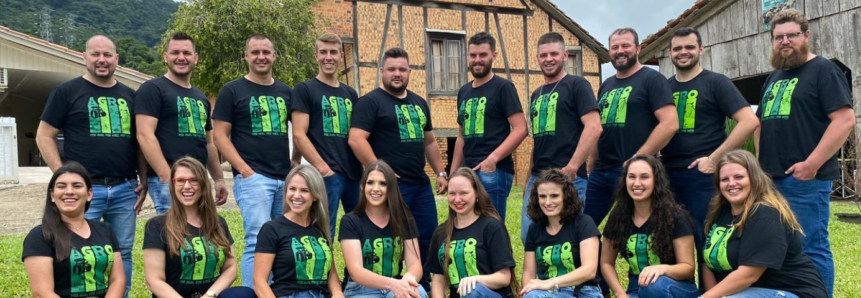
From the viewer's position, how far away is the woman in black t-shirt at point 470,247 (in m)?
4.36

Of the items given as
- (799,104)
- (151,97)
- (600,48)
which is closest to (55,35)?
(600,48)

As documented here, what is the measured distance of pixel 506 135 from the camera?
5273mm

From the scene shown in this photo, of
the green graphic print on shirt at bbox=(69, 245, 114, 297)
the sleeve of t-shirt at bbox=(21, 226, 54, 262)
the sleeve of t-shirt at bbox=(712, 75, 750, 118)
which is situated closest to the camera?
the sleeve of t-shirt at bbox=(21, 226, 54, 262)

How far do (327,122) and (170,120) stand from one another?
1.11 m

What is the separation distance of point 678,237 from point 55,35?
140 feet

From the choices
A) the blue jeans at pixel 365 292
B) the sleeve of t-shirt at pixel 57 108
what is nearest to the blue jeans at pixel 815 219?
the blue jeans at pixel 365 292

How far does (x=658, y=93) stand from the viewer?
15.3ft

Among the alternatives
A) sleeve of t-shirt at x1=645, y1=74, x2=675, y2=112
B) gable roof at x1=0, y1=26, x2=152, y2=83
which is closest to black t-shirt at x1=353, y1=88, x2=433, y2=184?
sleeve of t-shirt at x1=645, y1=74, x2=675, y2=112

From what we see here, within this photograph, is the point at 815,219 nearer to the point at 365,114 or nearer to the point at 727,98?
the point at 727,98

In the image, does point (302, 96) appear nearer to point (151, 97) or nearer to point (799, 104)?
point (151, 97)

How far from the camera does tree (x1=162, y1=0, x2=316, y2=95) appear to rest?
1440cm

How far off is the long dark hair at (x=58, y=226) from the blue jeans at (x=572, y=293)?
268cm

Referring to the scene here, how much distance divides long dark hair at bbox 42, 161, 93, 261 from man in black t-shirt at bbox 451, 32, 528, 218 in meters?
2.70

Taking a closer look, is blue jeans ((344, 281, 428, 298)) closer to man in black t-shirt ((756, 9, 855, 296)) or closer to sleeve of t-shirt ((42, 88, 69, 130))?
sleeve of t-shirt ((42, 88, 69, 130))
